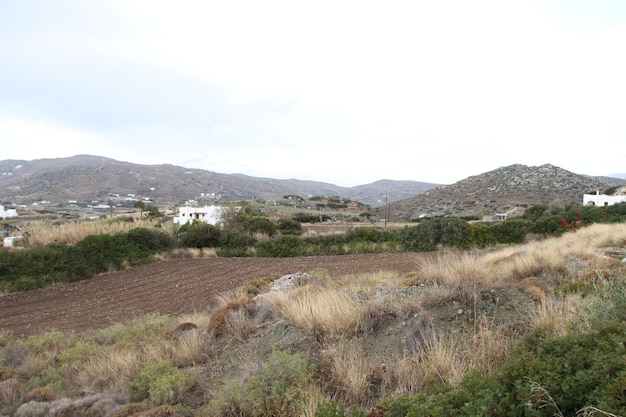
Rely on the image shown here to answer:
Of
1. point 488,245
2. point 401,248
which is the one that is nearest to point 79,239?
point 401,248

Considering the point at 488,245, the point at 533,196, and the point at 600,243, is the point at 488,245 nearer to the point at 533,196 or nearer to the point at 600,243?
the point at 600,243

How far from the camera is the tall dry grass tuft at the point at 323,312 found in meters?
5.38

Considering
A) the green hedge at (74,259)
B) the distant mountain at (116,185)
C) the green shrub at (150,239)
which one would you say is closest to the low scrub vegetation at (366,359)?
the green hedge at (74,259)

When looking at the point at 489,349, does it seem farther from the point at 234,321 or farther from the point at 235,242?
the point at 235,242

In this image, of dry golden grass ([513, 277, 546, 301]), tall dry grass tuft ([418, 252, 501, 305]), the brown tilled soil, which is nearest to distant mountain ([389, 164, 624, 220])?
the brown tilled soil

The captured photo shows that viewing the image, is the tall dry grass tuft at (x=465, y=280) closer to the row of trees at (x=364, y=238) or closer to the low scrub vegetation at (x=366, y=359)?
the low scrub vegetation at (x=366, y=359)

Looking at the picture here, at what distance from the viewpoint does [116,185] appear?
105750 mm

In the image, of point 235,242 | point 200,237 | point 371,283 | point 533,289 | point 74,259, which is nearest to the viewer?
point 533,289

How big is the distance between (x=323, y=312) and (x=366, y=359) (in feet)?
4.26

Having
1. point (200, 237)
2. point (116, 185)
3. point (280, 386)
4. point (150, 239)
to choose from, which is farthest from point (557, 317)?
point (116, 185)

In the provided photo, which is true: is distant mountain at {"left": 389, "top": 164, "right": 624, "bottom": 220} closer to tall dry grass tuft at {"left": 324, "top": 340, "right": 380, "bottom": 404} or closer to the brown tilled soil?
the brown tilled soil

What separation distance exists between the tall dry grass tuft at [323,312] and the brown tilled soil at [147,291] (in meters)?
5.06

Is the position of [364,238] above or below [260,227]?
below

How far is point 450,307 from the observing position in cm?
547
